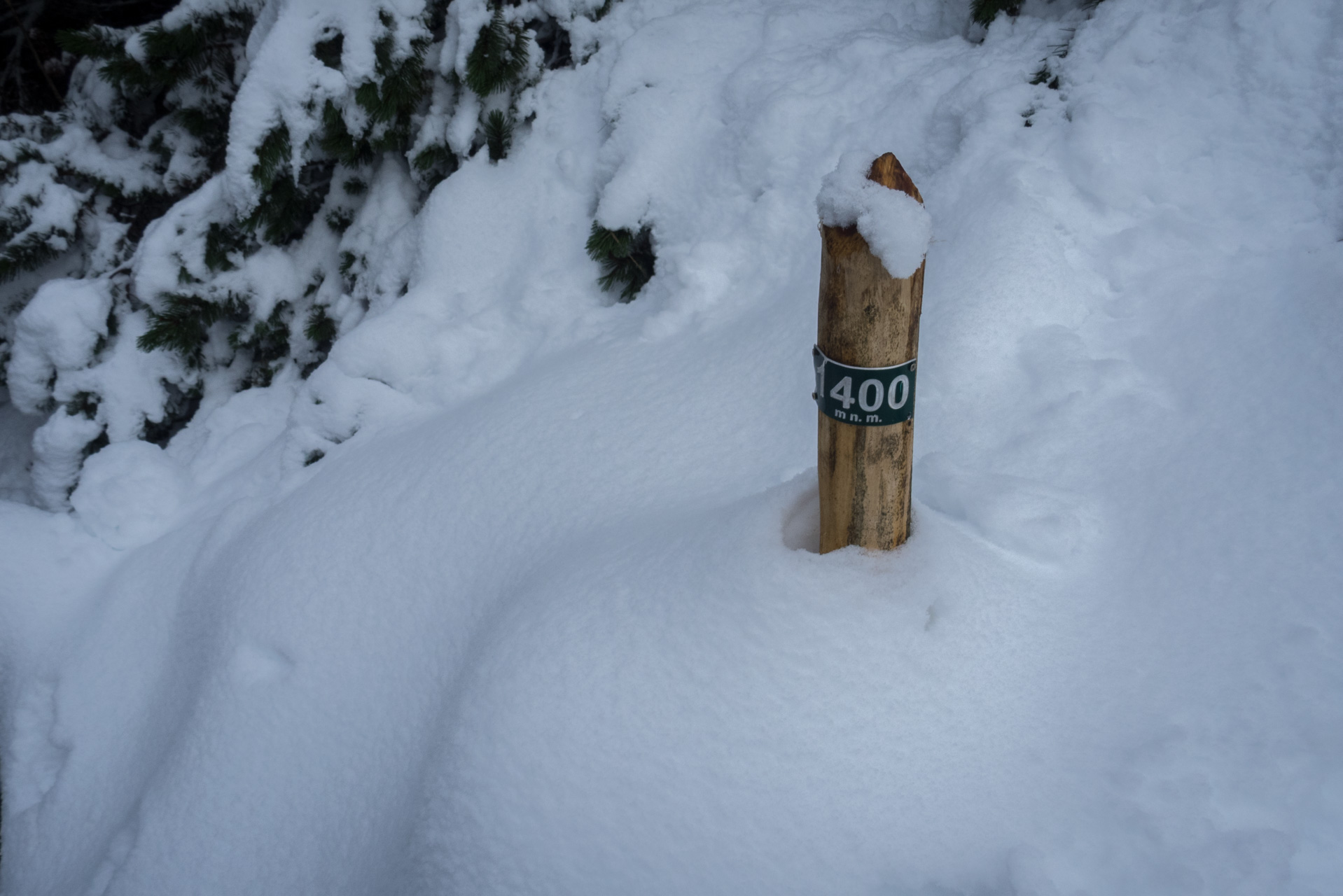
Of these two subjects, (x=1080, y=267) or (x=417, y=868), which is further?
(x=1080, y=267)

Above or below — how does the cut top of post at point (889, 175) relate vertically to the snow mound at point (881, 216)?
above

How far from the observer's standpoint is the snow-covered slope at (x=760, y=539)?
146cm

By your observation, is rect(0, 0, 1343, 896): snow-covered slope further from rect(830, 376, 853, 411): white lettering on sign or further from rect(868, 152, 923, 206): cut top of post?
rect(868, 152, 923, 206): cut top of post

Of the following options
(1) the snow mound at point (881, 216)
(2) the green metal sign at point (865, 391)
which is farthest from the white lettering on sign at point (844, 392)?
(1) the snow mound at point (881, 216)

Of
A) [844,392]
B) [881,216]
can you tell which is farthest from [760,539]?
[881,216]

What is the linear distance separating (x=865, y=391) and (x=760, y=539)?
0.43m

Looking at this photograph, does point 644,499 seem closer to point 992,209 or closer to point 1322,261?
point 992,209

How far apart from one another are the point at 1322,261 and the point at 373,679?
2879mm

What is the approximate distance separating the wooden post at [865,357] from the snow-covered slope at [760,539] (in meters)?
0.09

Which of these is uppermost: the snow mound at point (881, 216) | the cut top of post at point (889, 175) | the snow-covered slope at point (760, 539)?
the cut top of post at point (889, 175)

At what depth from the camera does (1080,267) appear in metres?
2.40

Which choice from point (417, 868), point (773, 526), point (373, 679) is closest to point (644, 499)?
point (773, 526)

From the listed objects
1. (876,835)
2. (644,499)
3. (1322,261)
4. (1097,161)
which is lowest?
(876,835)

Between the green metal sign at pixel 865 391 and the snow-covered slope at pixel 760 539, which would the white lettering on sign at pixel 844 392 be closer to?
the green metal sign at pixel 865 391
